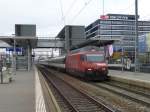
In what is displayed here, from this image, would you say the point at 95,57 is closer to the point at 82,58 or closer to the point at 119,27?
the point at 82,58

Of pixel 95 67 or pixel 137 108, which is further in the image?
pixel 95 67

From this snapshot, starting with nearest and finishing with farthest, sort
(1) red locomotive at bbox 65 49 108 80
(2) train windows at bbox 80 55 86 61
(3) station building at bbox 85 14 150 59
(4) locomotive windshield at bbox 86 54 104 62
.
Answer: (1) red locomotive at bbox 65 49 108 80
(4) locomotive windshield at bbox 86 54 104 62
(2) train windows at bbox 80 55 86 61
(3) station building at bbox 85 14 150 59

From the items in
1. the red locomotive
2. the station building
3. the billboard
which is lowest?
the red locomotive

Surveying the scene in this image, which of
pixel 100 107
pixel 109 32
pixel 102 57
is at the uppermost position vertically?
pixel 109 32

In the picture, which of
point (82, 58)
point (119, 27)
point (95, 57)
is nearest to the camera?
point (95, 57)

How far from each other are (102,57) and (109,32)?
153 ft

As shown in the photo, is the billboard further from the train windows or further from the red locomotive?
the red locomotive

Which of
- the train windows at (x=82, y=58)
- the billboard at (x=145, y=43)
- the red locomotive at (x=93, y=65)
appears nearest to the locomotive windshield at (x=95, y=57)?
the red locomotive at (x=93, y=65)

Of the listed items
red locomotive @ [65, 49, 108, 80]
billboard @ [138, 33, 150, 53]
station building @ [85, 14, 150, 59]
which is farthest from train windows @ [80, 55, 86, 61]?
station building @ [85, 14, 150, 59]

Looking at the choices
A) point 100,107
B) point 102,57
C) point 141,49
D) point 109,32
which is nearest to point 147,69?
point 102,57

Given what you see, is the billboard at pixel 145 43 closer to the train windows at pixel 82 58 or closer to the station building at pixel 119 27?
the station building at pixel 119 27

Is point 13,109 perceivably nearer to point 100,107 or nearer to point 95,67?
point 100,107

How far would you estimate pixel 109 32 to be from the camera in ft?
272

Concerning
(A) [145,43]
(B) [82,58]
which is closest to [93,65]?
(B) [82,58]
